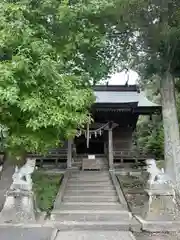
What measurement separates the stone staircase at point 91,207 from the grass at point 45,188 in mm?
410

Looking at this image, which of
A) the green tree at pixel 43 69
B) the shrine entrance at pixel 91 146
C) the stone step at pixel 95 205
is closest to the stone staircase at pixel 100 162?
the shrine entrance at pixel 91 146

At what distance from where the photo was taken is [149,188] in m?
7.97

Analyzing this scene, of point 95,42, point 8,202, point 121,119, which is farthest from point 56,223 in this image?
point 121,119

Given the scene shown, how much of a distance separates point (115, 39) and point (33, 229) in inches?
283

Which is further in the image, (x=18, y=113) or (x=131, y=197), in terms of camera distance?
(x=131, y=197)

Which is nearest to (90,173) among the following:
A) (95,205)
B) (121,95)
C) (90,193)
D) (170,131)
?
(90,193)

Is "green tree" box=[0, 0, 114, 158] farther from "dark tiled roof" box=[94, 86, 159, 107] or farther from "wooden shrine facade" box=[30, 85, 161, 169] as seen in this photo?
"dark tiled roof" box=[94, 86, 159, 107]

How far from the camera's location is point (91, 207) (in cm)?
Answer: 912

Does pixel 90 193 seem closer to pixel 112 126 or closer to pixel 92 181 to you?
pixel 92 181

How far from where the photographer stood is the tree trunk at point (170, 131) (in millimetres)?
9742

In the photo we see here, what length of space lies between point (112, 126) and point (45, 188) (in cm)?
524

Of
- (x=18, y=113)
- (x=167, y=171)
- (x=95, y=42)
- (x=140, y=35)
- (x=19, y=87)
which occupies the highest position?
(x=140, y=35)

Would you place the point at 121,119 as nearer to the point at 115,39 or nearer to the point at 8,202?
the point at 115,39

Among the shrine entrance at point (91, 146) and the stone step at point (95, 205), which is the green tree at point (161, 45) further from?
the shrine entrance at point (91, 146)
